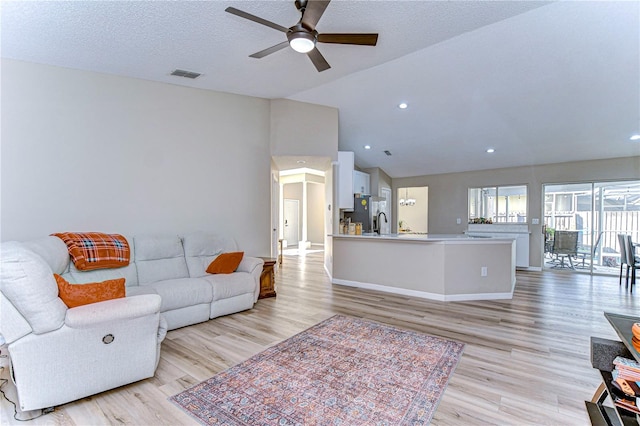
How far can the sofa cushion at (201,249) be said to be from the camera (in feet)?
12.9

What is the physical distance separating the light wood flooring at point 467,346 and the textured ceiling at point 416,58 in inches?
114

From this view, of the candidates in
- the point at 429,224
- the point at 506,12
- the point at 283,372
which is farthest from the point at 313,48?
the point at 429,224

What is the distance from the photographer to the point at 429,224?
8391mm

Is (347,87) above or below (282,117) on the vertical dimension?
above

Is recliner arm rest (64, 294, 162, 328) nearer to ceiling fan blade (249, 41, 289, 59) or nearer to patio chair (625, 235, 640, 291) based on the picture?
ceiling fan blade (249, 41, 289, 59)

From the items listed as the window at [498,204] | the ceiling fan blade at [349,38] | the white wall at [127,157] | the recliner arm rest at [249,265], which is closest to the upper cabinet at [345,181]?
the white wall at [127,157]

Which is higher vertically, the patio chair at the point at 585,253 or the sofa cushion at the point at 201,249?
the sofa cushion at the point at 201,249

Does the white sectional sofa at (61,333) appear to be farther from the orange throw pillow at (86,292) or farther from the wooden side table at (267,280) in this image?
the wooden side table at (267,280)

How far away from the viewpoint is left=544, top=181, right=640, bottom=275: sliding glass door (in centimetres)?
614

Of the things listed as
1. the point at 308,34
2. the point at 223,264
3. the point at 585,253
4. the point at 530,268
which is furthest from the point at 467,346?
the point at 585,253

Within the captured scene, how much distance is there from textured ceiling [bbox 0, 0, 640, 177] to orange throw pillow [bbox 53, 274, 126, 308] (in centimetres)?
224

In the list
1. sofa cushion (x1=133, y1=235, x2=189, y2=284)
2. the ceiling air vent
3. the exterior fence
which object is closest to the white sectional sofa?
sofa cushion (x1=133, y1=235, x2=189, y2=284)

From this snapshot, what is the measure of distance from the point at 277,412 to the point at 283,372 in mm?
465

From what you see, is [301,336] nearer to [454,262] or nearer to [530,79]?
[454,262]
